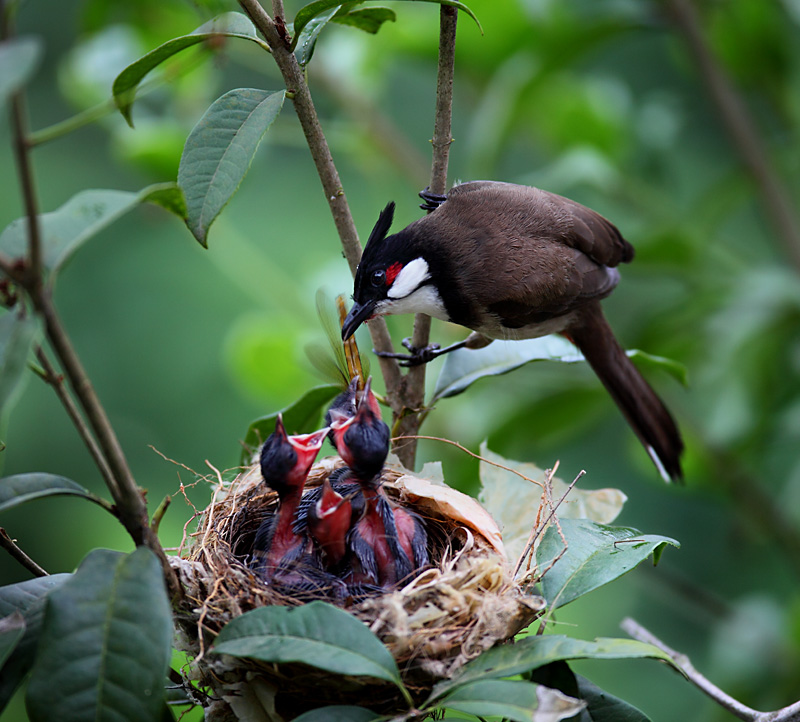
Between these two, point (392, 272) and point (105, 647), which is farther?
point (392, 272)

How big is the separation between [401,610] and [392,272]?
33.2 inches

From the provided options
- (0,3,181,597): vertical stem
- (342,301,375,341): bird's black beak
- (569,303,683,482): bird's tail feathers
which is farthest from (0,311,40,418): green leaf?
(569,303,683,482): bird's tail feathers

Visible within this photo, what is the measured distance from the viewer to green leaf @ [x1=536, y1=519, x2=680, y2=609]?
3.81ft

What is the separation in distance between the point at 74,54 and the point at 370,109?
111cm

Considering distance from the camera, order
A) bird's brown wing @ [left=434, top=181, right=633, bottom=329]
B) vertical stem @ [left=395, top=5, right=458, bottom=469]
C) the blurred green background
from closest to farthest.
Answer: vertical stem @ [left=395, top=5, right=458, bottom=469] → bird's brown wing @ [left=434, top=181, right=633, bottom=329] → the blurred green background

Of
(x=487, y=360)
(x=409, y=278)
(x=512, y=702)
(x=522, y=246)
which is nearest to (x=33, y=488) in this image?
(x=512, y=702)

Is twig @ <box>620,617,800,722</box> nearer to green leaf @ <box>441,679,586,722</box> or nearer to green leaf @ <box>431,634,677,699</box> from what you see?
green leaf @ <box>431,634,677,699</box>

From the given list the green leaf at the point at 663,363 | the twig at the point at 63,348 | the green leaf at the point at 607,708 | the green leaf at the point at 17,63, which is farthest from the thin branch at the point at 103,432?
the green leaf at the point at 663,363

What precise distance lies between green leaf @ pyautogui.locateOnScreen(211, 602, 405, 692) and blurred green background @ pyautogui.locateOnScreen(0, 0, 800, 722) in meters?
1.58

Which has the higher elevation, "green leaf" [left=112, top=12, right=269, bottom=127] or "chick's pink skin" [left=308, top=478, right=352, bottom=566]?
"green leaf" [left=112, top=12, right=269, bottom=127]

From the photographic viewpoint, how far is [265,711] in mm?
1189

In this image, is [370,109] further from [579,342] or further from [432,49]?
[579,342]

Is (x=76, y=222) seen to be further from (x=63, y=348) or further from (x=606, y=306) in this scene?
(x=606, y=306)

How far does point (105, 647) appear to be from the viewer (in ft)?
3.11
